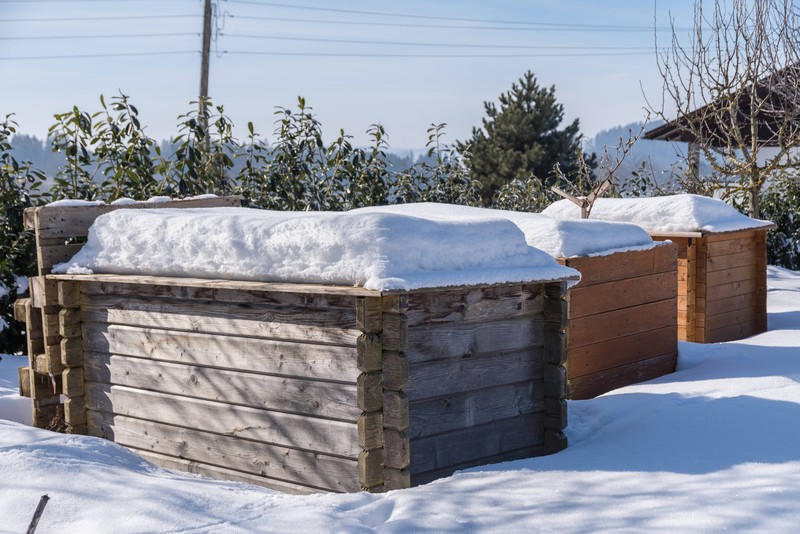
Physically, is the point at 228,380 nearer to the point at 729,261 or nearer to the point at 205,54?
the point at 729,261

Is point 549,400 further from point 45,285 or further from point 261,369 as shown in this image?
point 45,285

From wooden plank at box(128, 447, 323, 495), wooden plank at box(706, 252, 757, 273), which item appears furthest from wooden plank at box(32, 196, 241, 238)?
wooden plank at box(706, 252, 757, 273)

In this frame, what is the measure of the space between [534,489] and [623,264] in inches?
119

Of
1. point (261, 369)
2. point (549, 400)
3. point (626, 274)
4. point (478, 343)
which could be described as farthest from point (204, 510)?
point (626, 274)

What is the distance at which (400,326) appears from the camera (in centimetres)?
418

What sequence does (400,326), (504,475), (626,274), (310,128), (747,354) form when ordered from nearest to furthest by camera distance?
(400,326)
(504,475)
(626,274)
(747,354)
(310,128)

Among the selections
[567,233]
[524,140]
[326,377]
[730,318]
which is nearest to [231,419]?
[326,377]

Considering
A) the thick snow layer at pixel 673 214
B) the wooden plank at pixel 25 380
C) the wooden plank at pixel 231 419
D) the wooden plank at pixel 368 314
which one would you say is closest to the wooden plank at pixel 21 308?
the wooden plank at pixel 25 380

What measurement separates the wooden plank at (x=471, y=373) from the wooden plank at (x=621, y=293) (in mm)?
1384

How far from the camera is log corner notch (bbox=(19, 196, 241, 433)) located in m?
5.84

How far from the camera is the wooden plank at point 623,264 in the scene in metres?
6.42

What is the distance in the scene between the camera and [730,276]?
905 centimetres

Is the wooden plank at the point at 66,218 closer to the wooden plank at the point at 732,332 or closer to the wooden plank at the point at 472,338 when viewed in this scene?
the wooden plank at the point at 472,338

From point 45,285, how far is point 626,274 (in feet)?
14.3
